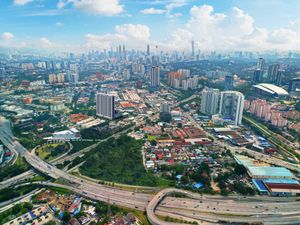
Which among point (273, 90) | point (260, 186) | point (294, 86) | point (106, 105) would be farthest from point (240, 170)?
point (294, 86)

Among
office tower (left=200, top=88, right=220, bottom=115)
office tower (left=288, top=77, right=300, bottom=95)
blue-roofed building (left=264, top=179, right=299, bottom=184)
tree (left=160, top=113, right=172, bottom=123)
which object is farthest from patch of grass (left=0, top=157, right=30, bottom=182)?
office tower (left=288, top=77, right=300, bottom=95)

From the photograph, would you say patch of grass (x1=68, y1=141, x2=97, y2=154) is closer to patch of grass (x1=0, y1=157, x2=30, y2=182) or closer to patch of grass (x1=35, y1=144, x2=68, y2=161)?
patch of grass (x1=35, y1=144, x2=68, y2=161)

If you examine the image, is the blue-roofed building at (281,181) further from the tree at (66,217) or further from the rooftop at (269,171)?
the tree at (66,217)

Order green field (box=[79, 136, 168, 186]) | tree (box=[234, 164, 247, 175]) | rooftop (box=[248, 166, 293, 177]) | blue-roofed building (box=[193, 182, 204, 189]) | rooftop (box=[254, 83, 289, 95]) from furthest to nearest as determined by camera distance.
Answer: rooftop (box=[254, 83, 289, 95]) < tree (box=[234, 164, 247, 175]) < rooftop (box=[248, 166, 293, 177]) < green field (box=[79, 136, 168, 186]) < blue-roofed building (box=[193, 182, 204, 189])

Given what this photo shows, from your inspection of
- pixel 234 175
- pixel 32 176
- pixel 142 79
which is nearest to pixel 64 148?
pixel 32 176

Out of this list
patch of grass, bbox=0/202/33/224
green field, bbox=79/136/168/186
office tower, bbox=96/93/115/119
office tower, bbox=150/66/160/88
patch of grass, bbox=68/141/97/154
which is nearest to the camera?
patch of grass, bbox=0/202/33/224

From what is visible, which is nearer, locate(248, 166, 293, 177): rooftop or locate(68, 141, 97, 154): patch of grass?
locate(248, 166, 293, 177): rooftop

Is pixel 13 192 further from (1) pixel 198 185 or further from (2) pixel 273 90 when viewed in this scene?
(2) pixel 273 90
